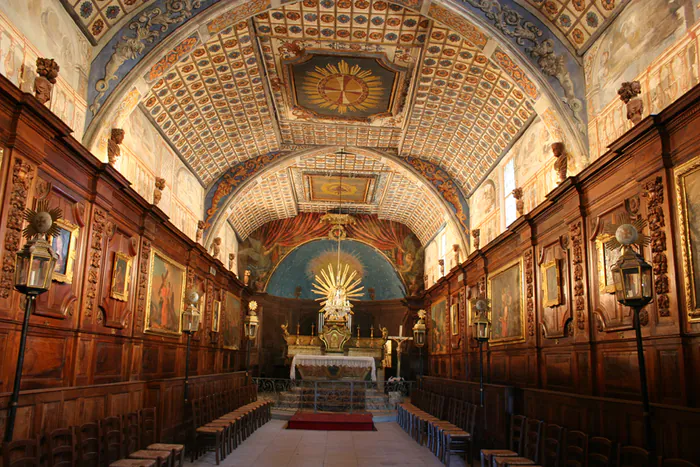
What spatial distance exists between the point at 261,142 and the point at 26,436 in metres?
12.9

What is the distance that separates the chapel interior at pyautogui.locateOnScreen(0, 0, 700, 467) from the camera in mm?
7305

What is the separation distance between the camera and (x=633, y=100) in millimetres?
8648

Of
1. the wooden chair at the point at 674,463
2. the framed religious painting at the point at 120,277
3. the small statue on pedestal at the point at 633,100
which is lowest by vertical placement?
the wooden chair at the point at 674,463

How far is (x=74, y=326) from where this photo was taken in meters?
9.40

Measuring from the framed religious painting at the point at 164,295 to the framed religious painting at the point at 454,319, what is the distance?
9.46 metres

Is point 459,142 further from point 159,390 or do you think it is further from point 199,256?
point 159,390

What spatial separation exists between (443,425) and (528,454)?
316 cm

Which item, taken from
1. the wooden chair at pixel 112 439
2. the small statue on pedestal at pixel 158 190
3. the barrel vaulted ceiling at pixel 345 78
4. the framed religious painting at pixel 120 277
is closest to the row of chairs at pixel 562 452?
the barrel vaulted ceiling at pixel 345 78

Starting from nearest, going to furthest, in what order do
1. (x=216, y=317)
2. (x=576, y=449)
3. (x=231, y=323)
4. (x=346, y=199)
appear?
(x=576, y=449), (x=216, y=317), (x=231, y=323), (x=346, y=199)

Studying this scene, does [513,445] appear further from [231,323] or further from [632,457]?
[231,323]

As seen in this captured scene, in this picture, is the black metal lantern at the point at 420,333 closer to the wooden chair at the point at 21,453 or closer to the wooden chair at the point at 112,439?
the wooden chair at the point at 112,439

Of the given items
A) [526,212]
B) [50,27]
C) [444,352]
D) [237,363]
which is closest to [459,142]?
[526,212]

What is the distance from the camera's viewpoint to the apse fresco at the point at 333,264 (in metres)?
29.1

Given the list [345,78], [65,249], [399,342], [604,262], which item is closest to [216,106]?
[345,78]
